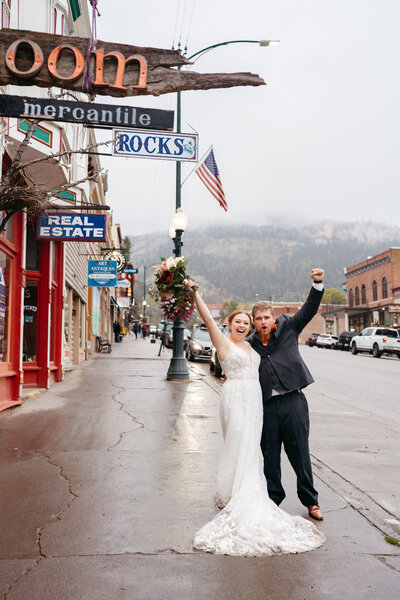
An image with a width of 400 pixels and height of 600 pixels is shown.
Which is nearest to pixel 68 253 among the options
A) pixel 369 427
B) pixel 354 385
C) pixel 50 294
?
pixel 50 294

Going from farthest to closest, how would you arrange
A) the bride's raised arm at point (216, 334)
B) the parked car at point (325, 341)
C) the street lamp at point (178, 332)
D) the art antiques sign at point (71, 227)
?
the parked car at point (325, 341)
the street lamp at point (178, 332)
the art antiques sign at point (71, 227)
the bride's raised arm at point (216, 334)

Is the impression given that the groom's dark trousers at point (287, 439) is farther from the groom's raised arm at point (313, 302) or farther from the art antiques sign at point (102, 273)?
the art antiques sign at point (102, 273)

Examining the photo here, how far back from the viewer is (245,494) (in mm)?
4055

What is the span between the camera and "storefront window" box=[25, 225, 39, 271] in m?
12.6

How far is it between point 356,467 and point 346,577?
3.14 metres

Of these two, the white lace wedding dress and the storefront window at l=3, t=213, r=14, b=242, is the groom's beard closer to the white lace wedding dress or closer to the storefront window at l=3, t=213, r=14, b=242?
the white lace wedding dress

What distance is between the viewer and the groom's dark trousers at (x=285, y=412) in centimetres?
454

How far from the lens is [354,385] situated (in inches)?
631

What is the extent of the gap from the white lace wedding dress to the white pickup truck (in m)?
30.3

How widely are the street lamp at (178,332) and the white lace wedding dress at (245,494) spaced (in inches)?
426

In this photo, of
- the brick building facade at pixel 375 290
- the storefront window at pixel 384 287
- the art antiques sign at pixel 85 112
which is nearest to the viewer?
the art antiques sign at pixel 85 112

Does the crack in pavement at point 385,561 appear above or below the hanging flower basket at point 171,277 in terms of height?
below

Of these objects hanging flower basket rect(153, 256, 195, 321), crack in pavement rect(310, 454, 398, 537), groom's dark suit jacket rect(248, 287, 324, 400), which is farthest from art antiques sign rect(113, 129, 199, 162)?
crack in pavement rect(310, 454, 398, 537)

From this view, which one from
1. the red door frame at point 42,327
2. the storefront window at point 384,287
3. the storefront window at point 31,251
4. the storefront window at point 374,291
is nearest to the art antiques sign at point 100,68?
the storefront window at point 31,251
